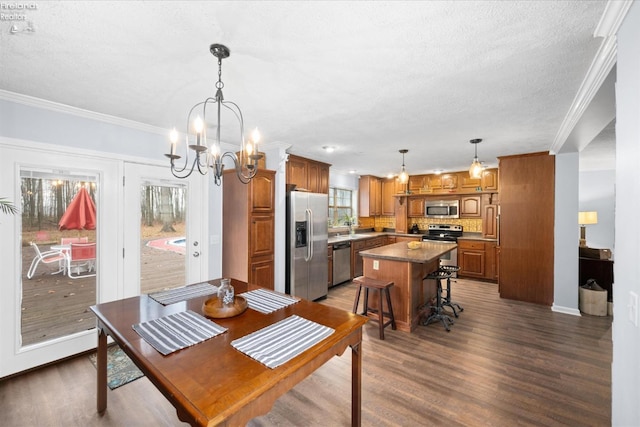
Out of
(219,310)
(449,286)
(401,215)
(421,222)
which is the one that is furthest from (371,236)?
(219,310)

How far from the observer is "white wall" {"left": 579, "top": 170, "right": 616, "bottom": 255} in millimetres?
5969

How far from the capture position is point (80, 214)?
9.18 ft

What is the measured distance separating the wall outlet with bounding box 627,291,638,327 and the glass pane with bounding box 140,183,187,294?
386 cm

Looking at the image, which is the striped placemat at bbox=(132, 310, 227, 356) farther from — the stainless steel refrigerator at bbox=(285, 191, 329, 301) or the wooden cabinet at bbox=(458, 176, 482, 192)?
the wooden cabinet at bbox=(458, 176, 482, 192)

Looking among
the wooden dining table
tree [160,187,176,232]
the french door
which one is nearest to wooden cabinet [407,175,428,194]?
the french door

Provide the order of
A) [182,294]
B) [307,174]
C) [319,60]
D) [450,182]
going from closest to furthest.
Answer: [319,60] → [182,294] → [307,174] → [450,182]

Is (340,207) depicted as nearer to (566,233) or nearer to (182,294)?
(566,233)

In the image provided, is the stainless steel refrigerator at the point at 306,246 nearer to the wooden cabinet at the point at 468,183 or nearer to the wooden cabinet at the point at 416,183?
the wooden cabinet at the point at 416,183

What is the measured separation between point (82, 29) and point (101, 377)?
2.27 m

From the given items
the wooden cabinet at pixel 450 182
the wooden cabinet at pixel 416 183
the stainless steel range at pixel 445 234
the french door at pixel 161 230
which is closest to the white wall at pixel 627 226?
the french door at pixel 161 230

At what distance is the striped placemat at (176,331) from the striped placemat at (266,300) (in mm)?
336

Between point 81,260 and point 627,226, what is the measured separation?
4174mm

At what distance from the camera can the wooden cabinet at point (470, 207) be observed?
607 cm

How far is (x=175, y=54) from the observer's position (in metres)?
1.74
